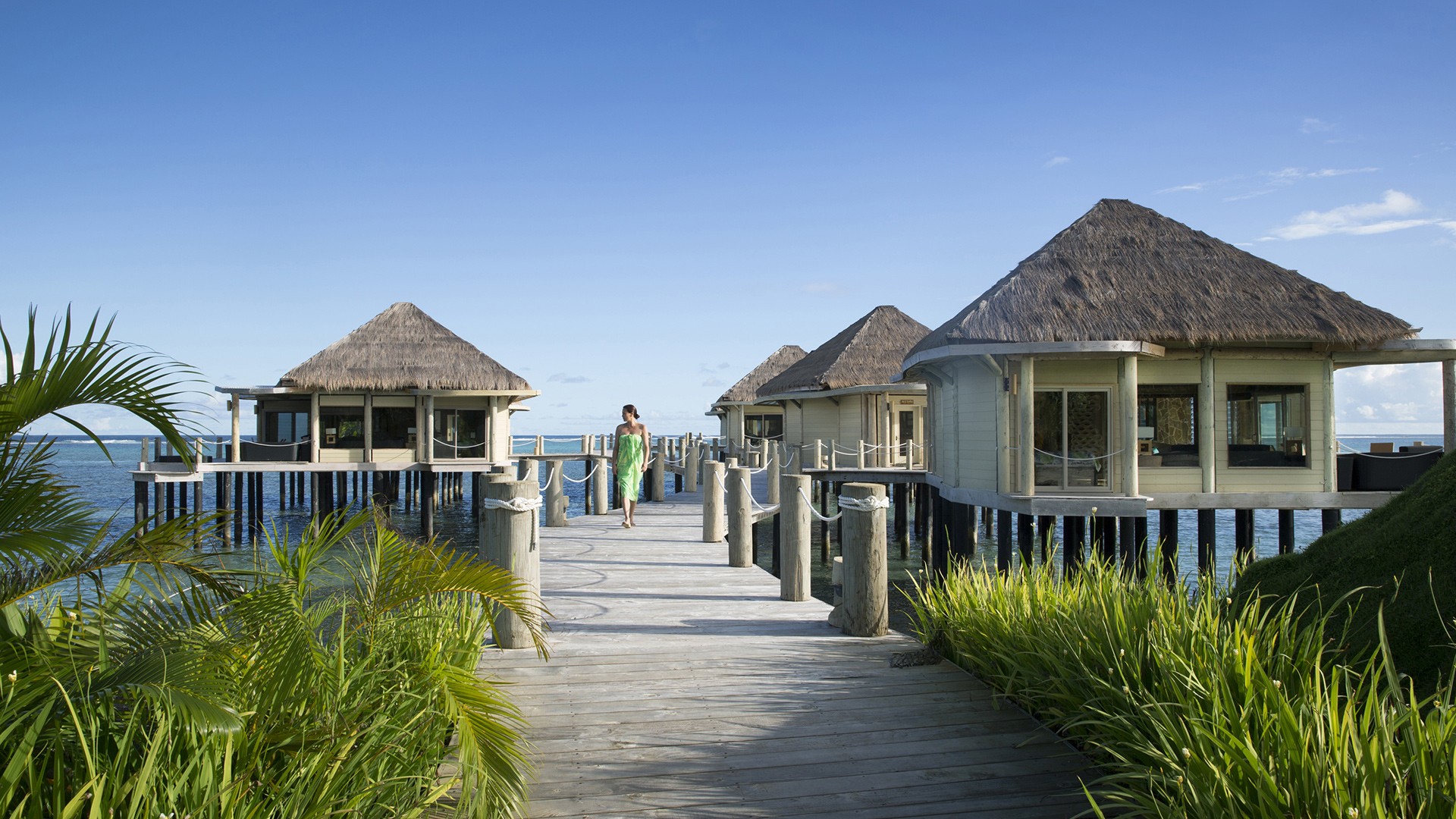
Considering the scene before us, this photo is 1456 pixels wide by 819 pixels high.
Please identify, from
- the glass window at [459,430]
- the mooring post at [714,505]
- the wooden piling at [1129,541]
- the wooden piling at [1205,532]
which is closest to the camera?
the mooring post at [714,505]

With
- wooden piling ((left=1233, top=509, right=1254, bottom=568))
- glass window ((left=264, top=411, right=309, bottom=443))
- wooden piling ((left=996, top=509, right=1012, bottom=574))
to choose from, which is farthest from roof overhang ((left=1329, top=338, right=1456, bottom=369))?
glass window ((left=264, top=411, right=309, bottom=443))

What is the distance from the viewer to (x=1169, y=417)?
47.7ft

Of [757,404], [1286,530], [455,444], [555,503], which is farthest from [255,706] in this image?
[757,404]

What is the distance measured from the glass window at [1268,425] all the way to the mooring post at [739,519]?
8.41m

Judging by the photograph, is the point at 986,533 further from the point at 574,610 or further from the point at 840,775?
the point at 840,775

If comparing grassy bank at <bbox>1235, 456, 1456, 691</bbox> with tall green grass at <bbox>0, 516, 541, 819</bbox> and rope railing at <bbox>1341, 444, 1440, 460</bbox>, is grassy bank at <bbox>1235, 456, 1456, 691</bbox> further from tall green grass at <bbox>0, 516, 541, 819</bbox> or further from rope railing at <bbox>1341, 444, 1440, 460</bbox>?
rope railing at <bbox>1341, 444, 1440, 460</bbox>

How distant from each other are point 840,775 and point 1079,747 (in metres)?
1.23

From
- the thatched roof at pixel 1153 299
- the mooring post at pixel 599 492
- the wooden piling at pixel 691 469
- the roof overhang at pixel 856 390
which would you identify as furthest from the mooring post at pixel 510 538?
the wooden piling at pixel 691 469

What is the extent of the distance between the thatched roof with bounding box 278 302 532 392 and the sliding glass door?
15.8 m

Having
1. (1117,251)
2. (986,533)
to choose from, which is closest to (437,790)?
(1117,251)

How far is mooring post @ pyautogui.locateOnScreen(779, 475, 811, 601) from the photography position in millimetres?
8055

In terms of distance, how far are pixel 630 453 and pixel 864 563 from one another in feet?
24.1

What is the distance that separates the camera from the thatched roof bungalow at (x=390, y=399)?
82.3ft

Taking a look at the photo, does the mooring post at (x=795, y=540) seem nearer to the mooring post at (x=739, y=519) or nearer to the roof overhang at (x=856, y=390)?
the mooring post at (x=739, y=519)
